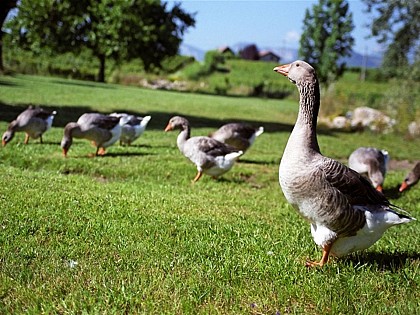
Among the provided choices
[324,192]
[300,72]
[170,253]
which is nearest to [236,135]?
[300,72]

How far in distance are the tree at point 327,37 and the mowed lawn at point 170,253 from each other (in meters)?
62.5

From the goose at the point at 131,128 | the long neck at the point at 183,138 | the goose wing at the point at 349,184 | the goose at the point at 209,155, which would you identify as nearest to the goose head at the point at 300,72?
the goose wing at the point at 349,184

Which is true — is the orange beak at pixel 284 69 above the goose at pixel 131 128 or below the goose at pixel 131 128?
above

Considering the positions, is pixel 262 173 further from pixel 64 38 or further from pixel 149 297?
pixel 64 38

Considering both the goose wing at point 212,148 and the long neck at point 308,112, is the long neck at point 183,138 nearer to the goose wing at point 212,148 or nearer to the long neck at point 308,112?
the goose wing at point 212,148

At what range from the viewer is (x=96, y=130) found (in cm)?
1009

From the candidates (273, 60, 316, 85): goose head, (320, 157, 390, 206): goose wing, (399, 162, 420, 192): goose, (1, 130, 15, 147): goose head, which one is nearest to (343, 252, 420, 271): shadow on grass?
(320, 157, 390, 206): goose wing

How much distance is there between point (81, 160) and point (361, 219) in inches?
262

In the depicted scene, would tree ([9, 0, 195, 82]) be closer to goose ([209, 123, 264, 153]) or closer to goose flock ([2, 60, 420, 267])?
goose ([209, 123, 264, 153])

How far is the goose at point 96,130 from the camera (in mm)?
9961

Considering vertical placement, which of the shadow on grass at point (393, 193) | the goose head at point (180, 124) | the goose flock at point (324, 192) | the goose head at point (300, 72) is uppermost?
the goose head at point (300, 72)

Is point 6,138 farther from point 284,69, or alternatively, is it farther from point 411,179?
point 411,179

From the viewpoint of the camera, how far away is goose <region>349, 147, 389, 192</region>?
882 centimetres

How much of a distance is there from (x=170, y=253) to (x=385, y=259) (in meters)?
2.30
